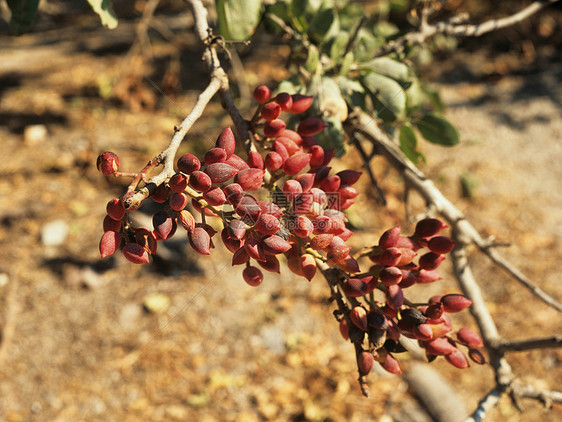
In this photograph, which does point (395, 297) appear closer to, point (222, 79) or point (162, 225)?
point (162, 225)

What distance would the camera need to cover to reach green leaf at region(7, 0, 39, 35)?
1193 millimetres

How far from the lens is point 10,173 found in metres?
2.87

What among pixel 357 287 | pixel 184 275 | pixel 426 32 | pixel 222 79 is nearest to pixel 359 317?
pixel 357 287

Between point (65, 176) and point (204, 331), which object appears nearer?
point (204, 331)

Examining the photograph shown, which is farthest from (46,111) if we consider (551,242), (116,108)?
(551,242)

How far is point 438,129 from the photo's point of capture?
1289mm

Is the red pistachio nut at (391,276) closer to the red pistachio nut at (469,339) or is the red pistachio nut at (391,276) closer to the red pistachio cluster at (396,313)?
the red pistachio cluster at (396,313)

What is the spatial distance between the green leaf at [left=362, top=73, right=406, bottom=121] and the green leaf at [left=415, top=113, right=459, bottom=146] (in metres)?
0.11

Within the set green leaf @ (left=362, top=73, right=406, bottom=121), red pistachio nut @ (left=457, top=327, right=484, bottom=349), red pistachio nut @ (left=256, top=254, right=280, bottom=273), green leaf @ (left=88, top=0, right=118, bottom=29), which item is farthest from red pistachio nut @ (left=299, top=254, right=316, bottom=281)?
green leaf @ (left=88, top=0, right=118, bottom=29)

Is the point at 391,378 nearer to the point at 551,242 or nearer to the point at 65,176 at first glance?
the point at 551,242

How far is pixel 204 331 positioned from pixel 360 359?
5.90ft

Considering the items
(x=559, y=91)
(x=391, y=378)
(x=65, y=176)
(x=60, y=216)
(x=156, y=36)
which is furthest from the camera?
(x=156, y=36)

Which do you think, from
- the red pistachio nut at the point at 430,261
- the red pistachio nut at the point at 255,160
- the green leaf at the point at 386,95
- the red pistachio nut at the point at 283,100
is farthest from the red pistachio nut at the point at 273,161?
the green leaf at the point at 386,95

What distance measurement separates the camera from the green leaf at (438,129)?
127 centimetres
